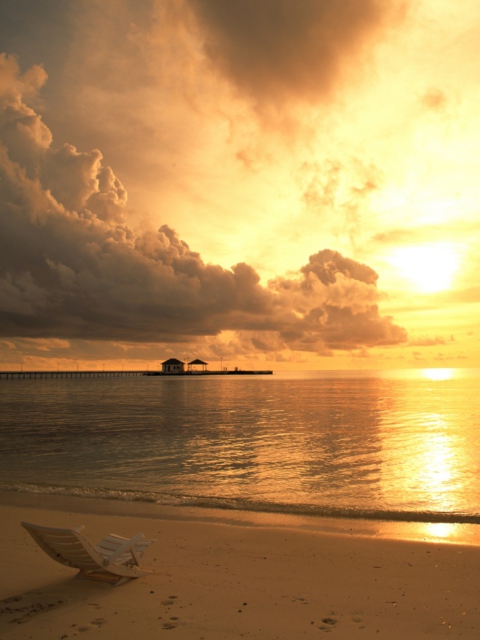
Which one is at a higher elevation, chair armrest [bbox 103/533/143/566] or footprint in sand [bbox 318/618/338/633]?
chair armrest [bbox 103/533/143/566]

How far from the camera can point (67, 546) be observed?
725 centimetres

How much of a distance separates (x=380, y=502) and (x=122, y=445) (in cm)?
1754

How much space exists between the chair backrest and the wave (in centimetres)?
699

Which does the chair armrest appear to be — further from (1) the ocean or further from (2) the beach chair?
(1) the ocean

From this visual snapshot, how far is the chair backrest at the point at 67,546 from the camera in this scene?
7.07 m

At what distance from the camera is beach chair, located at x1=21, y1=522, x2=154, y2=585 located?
23.4 ft

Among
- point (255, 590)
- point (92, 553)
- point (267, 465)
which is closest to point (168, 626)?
point (92, 553)

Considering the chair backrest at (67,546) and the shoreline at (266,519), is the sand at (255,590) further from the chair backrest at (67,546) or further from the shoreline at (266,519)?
the shoreline at (266,519)

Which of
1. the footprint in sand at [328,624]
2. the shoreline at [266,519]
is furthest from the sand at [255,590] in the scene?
the shoreline at [266,519]

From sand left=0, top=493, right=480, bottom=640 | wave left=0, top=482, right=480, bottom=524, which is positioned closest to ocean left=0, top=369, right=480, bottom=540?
wave left=0, top=482, right=480, bottom=524

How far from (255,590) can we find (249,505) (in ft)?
22.1

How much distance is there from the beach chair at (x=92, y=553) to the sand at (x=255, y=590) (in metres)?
0.20

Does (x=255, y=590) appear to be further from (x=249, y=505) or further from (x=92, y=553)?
(x=249, y=505)

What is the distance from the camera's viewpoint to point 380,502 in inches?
576
